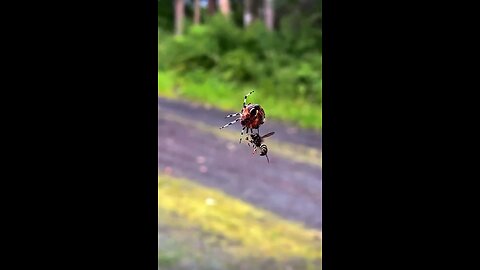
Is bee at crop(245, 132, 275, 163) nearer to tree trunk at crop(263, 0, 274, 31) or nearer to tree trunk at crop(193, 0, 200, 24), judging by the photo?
tree trunk at crop(263, 0, 274, 31)

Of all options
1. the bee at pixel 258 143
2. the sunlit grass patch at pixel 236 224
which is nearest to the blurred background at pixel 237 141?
the sunlit grass patch at pixel 236 224

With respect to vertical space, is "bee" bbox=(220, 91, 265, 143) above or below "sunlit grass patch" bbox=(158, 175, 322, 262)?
below

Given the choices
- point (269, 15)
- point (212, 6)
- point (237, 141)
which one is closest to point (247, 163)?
point (237, 141)

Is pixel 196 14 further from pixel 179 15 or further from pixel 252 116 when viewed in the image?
pixel 252 116

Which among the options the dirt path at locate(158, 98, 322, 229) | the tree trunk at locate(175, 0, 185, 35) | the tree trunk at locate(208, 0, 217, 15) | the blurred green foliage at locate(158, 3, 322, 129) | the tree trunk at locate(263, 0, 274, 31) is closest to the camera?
the dirt path at locate(158, 98, 322, 229)

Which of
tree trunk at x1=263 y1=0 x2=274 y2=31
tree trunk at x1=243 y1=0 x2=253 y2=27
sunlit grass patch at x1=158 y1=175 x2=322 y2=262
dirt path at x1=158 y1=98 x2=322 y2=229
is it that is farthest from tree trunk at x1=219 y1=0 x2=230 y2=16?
sunlit grass patch at x1=158 y1=175 x2=322 y2=262
